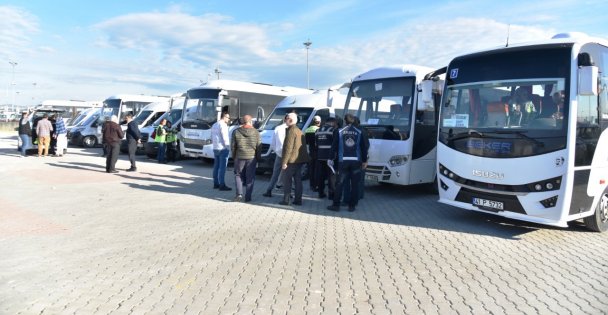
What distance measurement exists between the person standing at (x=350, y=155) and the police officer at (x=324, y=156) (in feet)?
2.67

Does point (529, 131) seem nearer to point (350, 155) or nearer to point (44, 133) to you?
point (350, 155)

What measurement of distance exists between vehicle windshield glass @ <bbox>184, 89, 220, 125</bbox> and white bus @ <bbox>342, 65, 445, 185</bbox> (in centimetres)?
693

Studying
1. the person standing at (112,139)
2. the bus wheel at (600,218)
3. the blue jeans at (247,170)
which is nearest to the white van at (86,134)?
the person standing at (112,139)

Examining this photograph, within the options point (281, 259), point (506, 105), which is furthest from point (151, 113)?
point (506, 105)

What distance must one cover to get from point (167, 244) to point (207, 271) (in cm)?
134

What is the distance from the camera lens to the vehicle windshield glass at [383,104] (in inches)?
395

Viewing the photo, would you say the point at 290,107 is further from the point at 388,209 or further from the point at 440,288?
the point at 440,288

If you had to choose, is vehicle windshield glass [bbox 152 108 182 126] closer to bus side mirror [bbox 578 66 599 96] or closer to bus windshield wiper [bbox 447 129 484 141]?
bus windshield wiper [bbox 447 129 484 141]

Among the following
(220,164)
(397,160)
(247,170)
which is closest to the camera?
(247,170)

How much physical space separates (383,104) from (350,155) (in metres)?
2.73

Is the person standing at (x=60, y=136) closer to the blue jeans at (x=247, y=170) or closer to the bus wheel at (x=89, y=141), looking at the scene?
the bus wheel at (x=89, y=141)

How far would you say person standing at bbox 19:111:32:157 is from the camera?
17.4 meters

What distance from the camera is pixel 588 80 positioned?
19.9 feet

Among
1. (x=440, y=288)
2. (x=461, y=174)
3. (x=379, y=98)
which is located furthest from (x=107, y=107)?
(x=440, y=288)
